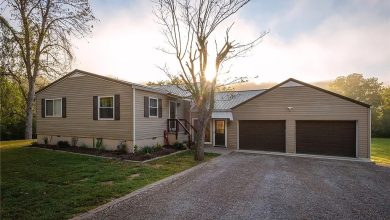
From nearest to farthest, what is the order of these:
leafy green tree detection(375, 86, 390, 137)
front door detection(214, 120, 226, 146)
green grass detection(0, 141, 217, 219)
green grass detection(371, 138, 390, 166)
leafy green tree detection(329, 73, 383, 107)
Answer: green grass detection(0, 141, 217, 219) < green grass detection(371, 138, 390, 166) < front door detection(214, 120, 226, 146) < leafy green tree detection(375, 86, 390, 137) < leafy green tree detection(329, 73, 383, 107)

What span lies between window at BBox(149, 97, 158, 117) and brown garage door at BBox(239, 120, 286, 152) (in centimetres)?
636

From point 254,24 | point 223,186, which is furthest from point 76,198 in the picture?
point 254,24

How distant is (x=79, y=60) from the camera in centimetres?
2106

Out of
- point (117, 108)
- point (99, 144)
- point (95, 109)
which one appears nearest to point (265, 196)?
point (117, 108)

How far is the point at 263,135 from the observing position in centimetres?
1662

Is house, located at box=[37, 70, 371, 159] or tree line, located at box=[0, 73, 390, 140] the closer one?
house, located at box=[37, 70, 371, 159]

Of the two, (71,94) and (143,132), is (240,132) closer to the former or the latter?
(143,132)

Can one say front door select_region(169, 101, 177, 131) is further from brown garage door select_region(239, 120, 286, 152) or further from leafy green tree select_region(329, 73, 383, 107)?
leafy green tree select_region(329, 73, 383, 107)

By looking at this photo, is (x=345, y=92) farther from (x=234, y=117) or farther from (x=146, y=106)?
(x=146, y=106)

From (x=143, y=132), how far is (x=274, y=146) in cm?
894

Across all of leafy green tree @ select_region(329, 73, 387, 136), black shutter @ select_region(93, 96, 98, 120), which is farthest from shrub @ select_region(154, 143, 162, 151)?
leafy green tree @ select_region(329, 73, 387, 136)

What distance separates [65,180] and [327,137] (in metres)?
14.4

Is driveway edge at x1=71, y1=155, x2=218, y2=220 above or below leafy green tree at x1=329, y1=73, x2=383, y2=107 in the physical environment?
below

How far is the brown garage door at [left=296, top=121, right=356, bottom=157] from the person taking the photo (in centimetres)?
1430
